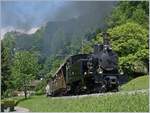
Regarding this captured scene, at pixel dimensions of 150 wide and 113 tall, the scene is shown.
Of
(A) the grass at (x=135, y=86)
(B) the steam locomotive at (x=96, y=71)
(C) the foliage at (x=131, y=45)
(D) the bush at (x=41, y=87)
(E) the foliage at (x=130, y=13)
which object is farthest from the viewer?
(E) the foliage at (x=130, y=13)

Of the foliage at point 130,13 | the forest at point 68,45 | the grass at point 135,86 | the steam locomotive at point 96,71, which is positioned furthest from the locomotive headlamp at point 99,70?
the foliage at point 130,13

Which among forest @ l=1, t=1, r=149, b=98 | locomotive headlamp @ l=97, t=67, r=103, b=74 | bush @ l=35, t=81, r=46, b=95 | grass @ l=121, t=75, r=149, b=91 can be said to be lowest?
grass @ l=121, t=75, r=149, b=91

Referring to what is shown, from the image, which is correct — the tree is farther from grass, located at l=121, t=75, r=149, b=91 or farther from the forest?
grass, located at l=121, t=75, r=149, b=91

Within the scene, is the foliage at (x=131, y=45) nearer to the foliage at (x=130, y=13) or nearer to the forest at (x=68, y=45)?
the forest at (x=68, y=45)

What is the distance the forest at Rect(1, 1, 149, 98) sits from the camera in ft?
110

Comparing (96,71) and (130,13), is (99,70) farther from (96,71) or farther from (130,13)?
(130,13)

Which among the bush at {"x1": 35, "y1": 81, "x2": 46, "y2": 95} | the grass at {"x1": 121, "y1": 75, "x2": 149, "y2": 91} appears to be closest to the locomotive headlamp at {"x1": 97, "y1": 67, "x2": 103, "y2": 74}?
the grass at {"x1": 121, "y1": 75, "x2": 149, "y2": 91}

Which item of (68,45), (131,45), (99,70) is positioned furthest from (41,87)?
(99,70)

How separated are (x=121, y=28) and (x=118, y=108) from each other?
36.6 m

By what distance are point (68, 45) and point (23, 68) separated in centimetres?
1686

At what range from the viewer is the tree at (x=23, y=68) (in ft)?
105

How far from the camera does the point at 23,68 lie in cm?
3375

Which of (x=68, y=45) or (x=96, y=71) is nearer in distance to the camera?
(x=96, y=71)

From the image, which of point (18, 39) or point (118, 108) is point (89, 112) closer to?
point (118, 108)
